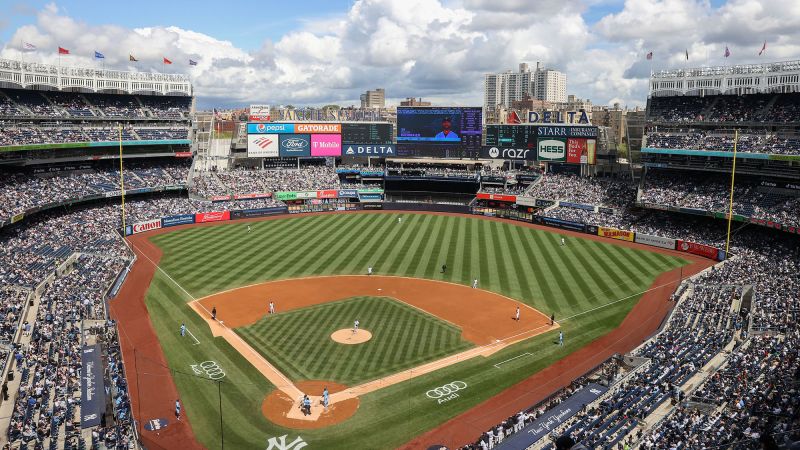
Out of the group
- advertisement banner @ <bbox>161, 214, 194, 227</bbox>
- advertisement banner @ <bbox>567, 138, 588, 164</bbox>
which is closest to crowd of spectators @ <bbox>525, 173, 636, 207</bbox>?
advertisement banner @ <bbox>567, 138, 588, 164</bbox>

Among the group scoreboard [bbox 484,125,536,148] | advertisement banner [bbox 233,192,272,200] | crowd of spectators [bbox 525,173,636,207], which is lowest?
advertisement banner [bbox 233,192,272,200]

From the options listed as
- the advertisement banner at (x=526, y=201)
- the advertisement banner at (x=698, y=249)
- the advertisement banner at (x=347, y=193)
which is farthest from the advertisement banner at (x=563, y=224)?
the advertisement banner at (x=347, y=193)

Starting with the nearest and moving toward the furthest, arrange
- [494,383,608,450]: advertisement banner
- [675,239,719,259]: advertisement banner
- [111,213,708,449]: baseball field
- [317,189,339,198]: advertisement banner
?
[494,383,608,450]: advertisement banner
[111,213,708,449]: baseball field
[675,239,719,259]: advertisement banner
[317,189,339,198]: advertisement banner

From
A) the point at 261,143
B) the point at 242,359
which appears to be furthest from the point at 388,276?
the point at 261,143

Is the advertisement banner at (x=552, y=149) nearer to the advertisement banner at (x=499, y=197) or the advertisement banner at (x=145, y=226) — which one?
the advertisement banner at (x=499, y=197)

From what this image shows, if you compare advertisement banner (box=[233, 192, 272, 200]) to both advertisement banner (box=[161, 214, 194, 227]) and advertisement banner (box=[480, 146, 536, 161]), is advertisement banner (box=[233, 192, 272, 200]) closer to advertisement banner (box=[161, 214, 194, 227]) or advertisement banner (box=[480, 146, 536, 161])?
advertisement banner (box=[161, 214, 194, 227])

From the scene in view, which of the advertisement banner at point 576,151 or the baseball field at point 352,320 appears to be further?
the advertisement banner at point 576,151
